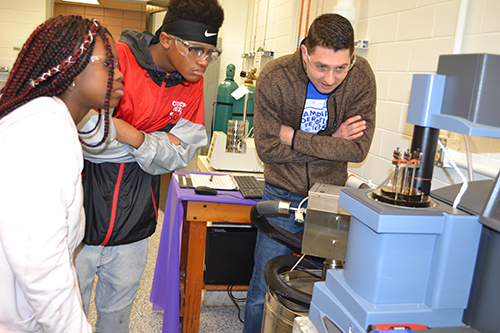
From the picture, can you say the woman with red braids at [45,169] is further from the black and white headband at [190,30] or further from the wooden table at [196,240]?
the wooden table at [196,240]

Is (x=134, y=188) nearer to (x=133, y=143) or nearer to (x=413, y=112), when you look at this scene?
(x=133, y=143)

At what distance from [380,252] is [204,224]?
1.45 m

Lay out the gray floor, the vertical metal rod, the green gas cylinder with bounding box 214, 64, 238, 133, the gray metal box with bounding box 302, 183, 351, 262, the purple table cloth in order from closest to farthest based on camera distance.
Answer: the vertical metal rod < the gray metal box with bounding box 302, 183, 351, 262 < the purple table cloth < the gray floor < the green gas cylinder with bounding box 214, 64, 238, 133

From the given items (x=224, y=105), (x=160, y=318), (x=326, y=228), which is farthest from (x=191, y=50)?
(x=224, y=105)

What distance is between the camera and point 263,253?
1.93 m

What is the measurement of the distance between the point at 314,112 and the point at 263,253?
702 mm

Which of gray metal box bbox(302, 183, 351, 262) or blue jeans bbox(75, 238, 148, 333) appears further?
blue jeans bbox(75, 238, 148, 333)

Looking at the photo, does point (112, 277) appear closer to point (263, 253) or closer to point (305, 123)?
point (263, 253)

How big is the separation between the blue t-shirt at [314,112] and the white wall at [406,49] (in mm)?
529

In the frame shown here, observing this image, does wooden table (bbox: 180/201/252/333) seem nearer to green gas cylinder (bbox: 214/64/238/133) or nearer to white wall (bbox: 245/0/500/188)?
white wall (bbox: 245/0/500/188)

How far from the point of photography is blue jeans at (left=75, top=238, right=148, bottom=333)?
163 cm

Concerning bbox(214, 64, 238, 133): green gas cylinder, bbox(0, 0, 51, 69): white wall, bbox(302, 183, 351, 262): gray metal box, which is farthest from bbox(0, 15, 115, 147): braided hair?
bbox(0, 0, 51, 69): white wall

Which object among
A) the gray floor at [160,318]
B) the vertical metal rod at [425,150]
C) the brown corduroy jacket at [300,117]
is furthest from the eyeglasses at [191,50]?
the gray floor at [160,318]

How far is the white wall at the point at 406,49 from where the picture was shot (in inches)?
65.1
